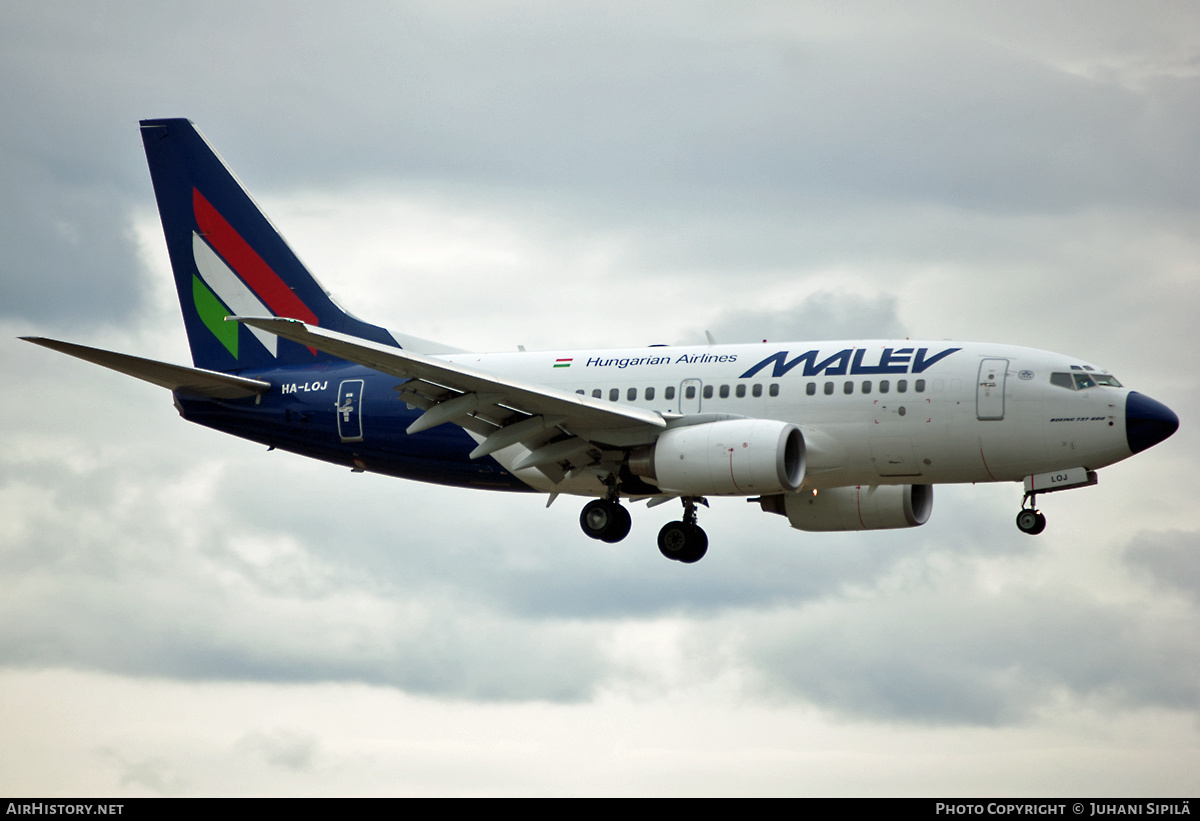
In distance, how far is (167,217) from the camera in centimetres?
4819

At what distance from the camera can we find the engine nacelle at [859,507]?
4391 cm

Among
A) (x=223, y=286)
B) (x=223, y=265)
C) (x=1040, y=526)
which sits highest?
(x=223, y=265)

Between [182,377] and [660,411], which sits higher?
[182,377]

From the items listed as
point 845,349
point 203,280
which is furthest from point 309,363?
point 845,349

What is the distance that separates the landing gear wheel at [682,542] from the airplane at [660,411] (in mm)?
52

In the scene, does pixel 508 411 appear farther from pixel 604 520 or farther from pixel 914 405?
pixel 914 405

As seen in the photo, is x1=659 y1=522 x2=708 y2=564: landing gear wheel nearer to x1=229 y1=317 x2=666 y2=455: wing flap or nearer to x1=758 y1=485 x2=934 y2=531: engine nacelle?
x1=758 y1=485 x2=934 y2=531: engine nacelle

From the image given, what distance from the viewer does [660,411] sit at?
1593 inches

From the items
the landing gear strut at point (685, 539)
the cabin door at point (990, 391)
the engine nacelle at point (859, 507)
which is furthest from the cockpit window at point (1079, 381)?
the landing gear strut at point (685, 539)

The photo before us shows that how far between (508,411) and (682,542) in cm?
693

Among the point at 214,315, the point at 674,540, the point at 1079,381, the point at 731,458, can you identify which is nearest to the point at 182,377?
the point at 214,315

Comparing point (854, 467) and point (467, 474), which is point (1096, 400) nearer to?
point (854, 467)

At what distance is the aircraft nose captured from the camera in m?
37.2

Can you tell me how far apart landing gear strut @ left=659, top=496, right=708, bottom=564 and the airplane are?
57 mm
